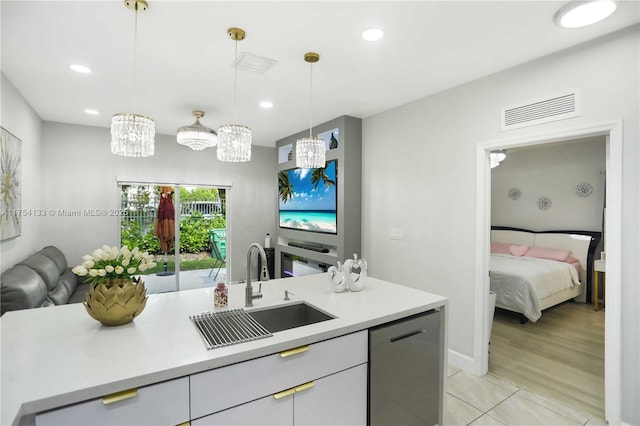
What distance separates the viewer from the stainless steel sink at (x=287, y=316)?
184 cm

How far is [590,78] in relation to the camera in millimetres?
2213

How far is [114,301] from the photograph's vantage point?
143 cm

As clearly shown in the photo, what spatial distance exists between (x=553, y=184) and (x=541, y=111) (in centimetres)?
400

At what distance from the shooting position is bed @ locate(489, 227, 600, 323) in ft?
13.3

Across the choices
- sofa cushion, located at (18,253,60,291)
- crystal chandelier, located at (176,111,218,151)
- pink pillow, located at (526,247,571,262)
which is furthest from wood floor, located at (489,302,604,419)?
sofa cushion, located at (18,253,60,291)

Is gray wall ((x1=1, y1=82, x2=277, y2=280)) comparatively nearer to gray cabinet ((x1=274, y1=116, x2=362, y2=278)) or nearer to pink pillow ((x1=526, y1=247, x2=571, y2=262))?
gray cabinet ((x1=274, y1=116, x2=362, y2=278))

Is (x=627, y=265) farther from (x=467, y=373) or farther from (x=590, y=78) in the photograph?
(x=467, y=373)

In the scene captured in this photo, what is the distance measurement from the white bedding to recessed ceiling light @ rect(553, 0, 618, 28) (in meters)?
3.08

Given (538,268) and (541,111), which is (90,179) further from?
(538,268)

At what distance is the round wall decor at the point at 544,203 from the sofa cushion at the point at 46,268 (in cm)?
721

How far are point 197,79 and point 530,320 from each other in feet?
15.5

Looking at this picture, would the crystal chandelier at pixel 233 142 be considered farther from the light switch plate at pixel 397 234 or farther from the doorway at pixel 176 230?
the doorway at pixel 176 230

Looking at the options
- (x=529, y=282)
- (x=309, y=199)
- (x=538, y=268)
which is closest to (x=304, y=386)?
(x=309, y=199)

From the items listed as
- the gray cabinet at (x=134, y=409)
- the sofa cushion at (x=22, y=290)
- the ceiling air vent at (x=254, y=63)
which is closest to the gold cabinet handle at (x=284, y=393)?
the gray cabinet at (x=134, y=409)
